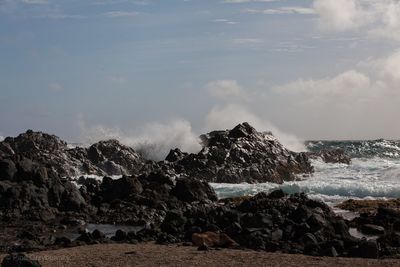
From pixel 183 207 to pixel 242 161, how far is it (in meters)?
19.0

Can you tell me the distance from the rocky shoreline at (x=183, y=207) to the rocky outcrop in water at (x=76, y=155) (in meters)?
Result: 0.14

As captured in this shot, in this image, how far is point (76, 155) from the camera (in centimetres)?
5425

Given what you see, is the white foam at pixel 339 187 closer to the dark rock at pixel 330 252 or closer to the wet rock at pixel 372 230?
the wet rock at pixel 372 230

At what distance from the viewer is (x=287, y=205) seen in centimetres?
2728

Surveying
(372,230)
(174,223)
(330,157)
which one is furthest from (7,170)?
(330,157)

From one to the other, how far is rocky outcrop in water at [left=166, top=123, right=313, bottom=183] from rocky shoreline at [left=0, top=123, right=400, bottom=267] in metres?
0.09

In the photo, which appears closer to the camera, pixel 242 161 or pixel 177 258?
pixel 177 258

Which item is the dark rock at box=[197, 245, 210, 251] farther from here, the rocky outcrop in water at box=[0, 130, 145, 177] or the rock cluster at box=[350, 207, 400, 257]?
the rocky outcrop in water at box=[0, 130, 145, 177]

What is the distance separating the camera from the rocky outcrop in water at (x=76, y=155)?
169ft

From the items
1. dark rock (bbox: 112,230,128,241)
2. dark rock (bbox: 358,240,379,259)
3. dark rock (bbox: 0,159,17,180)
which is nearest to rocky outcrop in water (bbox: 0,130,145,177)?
dark rock (bbox: 0,159,17,180)

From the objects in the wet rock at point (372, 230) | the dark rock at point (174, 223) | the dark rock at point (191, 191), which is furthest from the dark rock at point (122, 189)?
the wet rock at point (372, 230)

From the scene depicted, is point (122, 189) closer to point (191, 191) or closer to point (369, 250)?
point (191, 191)

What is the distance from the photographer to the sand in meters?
16.8

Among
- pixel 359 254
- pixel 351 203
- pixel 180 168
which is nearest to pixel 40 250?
pixel 359 254
